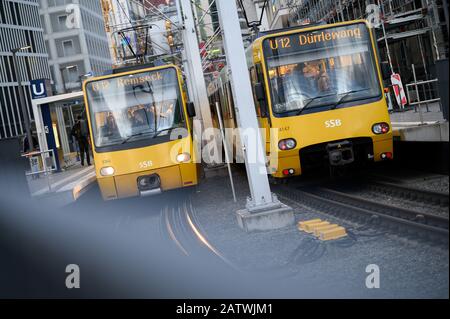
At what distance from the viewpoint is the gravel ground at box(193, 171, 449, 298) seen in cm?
811

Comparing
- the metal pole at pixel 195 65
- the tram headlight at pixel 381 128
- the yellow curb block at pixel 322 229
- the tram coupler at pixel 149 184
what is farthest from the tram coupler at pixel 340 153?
the metal pole at pixel 195 65

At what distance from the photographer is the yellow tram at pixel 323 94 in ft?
52.2

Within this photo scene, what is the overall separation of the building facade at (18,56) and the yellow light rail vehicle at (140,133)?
1996 inches

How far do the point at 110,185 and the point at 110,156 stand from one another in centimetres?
62

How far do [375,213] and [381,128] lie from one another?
13.0ft

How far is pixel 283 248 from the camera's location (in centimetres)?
1145

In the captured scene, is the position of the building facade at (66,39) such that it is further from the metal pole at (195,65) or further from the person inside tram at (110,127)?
the person inside tram at (110,127)

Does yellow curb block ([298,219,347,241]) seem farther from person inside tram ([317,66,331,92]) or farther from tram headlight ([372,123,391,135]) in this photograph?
person inside tram ([317,66,331,92])

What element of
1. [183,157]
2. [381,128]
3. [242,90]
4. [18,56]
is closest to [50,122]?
[183,157]

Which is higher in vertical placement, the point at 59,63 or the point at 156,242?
the point at 59,63

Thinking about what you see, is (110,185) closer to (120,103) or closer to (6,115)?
(120,103)

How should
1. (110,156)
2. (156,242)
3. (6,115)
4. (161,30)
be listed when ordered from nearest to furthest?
1. (156,242)
2. (110,156)
3. (161,30)
4. (6,115)

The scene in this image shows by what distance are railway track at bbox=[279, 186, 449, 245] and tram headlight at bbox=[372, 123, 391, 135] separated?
137 cm
